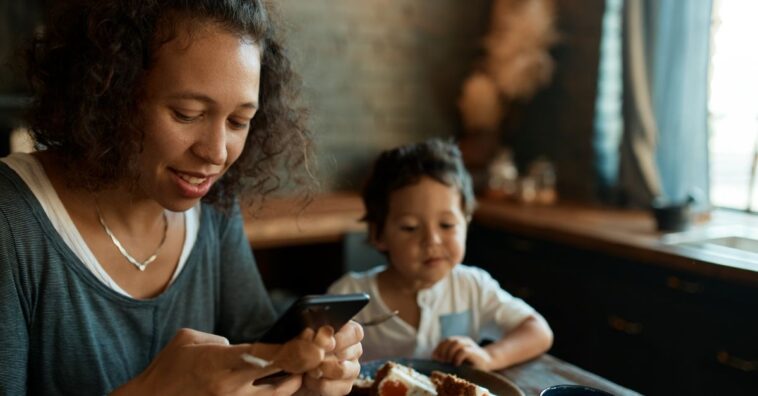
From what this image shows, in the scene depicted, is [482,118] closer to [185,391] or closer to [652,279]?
[652,279]

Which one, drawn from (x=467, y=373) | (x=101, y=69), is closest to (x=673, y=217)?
(x=467, y=373)

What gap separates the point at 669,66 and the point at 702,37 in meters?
0.17

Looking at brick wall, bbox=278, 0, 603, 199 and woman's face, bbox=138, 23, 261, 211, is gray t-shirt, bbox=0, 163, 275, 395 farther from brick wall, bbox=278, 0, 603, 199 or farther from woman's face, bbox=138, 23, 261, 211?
brick wall, bbox=278, 0, 603, 199

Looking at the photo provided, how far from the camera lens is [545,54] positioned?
3.53 meters

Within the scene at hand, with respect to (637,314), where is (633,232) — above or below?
above

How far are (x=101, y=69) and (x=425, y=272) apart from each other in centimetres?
83

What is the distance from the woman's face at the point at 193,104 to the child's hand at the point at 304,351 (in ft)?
1.28

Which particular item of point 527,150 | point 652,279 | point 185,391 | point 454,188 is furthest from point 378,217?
point 527,150

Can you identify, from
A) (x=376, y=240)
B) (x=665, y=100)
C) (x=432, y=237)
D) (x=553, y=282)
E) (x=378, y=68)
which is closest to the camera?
(x=432, y=237)

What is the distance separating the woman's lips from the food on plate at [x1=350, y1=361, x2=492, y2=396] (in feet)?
1.41

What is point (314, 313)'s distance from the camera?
2.64 ft

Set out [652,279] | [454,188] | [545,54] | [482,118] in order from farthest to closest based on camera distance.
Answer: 1. [482,118]
2. [545,54]
3. [652,279]
4. [454,188]

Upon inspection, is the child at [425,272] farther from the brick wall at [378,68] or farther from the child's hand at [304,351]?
the brick wall at [378,68]

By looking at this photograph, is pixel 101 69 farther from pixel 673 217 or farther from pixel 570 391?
pixel 673 217
